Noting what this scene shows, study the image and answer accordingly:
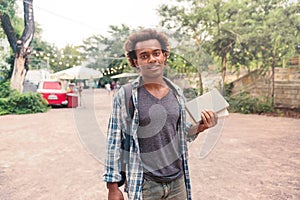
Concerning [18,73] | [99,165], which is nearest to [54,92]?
[18,73]

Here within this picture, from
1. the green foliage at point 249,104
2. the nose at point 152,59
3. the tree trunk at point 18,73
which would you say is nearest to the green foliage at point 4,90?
the tree trunk at point 18,73

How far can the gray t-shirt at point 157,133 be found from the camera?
3.24 feet

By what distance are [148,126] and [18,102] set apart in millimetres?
8299

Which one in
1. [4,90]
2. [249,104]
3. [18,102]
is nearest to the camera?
[249,104]

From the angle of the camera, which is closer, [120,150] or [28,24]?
[120,150]

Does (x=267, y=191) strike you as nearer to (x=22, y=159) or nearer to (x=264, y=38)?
(x=22, y=159)

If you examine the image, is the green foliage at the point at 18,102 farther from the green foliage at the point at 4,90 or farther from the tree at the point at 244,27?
the tree at the point at 244,27

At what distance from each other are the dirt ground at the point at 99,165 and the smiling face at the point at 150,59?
0.51 metres

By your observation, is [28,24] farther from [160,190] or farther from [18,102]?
[160,190]

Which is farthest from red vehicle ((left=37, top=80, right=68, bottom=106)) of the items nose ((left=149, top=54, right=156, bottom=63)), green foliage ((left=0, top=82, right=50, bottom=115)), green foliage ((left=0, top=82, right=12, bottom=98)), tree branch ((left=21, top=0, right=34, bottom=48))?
nose ((left=149, top=54, right=156, bottom=63))

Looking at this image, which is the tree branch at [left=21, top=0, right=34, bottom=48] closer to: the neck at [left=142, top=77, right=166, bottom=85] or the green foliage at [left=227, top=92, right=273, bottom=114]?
the green foliage at [left=227, top=92, right=273, bottom=114]

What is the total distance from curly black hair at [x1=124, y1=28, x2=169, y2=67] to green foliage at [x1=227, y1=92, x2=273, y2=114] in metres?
7.04

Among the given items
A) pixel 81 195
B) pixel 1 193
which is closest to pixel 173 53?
pixel 81 195

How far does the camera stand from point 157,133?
1006 millimetres
